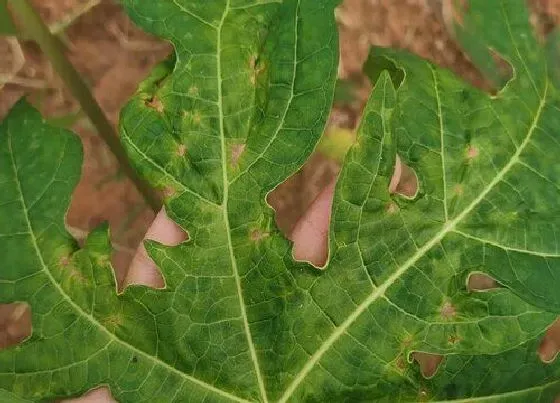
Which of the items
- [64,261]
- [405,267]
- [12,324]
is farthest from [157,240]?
[12,324]

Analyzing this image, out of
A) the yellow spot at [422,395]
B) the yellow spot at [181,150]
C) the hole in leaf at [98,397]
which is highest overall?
the yellow spot at [181,150]

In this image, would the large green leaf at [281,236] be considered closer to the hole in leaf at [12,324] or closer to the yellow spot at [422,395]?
the yellow spot at [422,395]

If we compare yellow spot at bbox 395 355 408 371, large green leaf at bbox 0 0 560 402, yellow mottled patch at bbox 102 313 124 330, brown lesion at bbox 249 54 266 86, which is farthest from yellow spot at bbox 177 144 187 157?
yellow spot at bbox 395 355 408 371

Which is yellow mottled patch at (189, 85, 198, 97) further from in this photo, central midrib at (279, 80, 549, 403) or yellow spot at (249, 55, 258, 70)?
central midrib at (279, 80, 549, 403)

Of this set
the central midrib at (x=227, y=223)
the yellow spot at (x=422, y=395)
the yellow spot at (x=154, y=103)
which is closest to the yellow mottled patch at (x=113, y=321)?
the central midrib at (x=227, y=223)

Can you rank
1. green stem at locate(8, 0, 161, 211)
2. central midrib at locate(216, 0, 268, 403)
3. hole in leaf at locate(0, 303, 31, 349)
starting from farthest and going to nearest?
hole in leaf at locate(0, 303, 31, 349) < green stem at locate(8, 0, 161, 211) < central midrib at locate(216, 0, 268, 403)

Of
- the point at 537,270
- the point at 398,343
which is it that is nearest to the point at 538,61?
the point at 537,270
